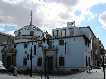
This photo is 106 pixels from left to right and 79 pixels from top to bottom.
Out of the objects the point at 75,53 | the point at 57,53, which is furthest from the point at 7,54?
the point at 75,53

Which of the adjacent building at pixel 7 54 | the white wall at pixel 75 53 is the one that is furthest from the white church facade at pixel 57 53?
the adjacent building at pixel 7 54

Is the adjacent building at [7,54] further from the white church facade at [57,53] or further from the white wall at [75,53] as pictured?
the white wall at [75,53]

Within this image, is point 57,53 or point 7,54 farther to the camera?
point 7,54

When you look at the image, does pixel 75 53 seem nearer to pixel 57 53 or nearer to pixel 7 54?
pixel 57 53

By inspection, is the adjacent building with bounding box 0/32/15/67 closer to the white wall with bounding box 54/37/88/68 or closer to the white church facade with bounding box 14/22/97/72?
the white church facade with bounding box 14/22/97/72

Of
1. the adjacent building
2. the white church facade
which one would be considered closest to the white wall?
the white church facade

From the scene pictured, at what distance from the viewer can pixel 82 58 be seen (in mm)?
51562

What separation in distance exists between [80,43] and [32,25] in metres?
31.9

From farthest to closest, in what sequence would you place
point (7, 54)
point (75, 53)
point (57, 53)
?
point (7, 54)
point (57, 53)
point (75, 53)

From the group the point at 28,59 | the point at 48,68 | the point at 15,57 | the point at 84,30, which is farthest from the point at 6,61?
the point at 84,30

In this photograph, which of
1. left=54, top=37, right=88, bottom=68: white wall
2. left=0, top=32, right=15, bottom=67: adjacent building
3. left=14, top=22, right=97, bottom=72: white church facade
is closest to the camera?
left=54, top=37, right=88, bottom=68: white wall

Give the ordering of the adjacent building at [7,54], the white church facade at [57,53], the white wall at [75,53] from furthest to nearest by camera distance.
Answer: the adjacent building at [7,54]
the white church facade at [57,53]
the white wall at [75,53]

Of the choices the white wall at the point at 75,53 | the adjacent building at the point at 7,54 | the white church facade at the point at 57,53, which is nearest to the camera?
the white wall at the point at 75,53

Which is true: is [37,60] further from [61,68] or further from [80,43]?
[80,43]
